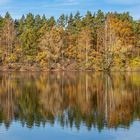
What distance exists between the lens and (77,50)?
113500mm

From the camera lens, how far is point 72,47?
11394 cm

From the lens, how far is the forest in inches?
4277

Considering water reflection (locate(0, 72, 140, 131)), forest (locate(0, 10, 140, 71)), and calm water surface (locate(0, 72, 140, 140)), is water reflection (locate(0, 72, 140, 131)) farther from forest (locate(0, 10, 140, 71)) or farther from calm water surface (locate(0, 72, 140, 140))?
forest (locate(0, 10, 140, 71))

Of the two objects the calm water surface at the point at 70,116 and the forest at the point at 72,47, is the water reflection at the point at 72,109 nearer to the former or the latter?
the calm water surface at the point at 70,116

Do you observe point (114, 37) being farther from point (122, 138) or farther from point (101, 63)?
point (122, 138)

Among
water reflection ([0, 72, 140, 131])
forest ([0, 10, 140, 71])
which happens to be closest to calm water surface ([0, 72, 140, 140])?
water reflection ([0, 72, 140, 131])

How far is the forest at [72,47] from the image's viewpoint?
108625 millimetres

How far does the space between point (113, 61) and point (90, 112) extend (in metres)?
75.7

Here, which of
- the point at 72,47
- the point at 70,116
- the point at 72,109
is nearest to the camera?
the point at 70,116

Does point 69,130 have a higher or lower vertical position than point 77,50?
lower

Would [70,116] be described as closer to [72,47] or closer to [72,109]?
[72,109]

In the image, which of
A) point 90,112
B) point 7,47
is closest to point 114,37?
point 7,47

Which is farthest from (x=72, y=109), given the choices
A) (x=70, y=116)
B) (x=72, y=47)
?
(x=72, y=47)

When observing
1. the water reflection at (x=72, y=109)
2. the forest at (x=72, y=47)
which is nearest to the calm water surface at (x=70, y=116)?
the water reflection at (x=72, y=109)
